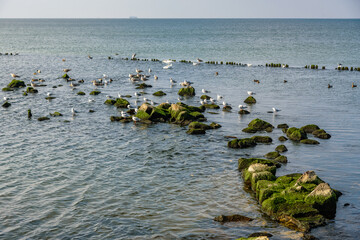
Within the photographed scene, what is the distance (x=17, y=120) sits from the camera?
112ft

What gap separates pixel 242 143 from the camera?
27.7m

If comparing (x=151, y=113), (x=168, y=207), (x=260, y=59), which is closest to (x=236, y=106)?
(x=151, y=113)

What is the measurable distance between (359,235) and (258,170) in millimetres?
6735

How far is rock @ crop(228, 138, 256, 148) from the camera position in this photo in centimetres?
2758

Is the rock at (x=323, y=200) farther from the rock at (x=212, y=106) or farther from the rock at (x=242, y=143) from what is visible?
the rock at (x=212, y=106)

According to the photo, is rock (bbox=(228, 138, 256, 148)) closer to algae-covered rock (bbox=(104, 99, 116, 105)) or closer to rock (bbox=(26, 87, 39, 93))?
algae-covered rock (bbox=(104, 99, 116, 105))

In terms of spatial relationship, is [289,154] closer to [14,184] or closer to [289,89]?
[14,184]

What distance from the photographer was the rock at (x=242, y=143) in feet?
90.5

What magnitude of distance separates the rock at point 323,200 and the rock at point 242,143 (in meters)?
9.85

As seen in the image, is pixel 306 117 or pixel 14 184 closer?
pixel 14 184

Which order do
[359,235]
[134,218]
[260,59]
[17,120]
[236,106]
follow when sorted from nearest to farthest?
1. [359,235]
2. [134,218]
3. [17,120]
4. [236,106]
5. [260,59]

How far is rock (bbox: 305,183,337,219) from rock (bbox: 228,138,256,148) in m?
9.85

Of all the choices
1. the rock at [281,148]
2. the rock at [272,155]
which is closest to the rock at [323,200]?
the rock at [272,155]

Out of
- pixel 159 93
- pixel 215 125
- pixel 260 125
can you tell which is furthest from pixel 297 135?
pixel 159 93
